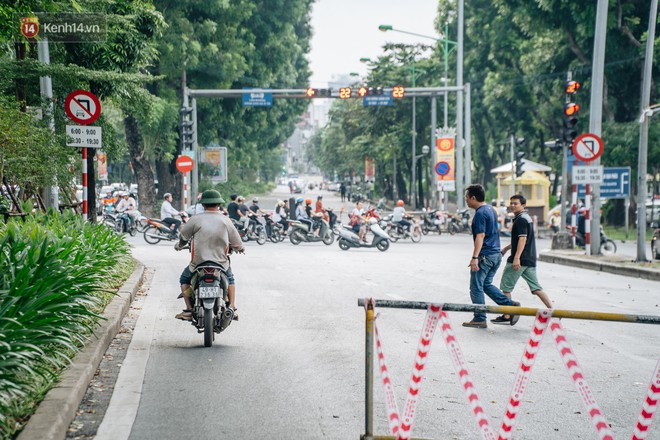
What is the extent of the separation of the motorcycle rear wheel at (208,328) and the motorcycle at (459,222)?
104ft

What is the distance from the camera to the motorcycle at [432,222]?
3928 cm

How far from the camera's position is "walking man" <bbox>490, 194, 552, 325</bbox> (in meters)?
10.7

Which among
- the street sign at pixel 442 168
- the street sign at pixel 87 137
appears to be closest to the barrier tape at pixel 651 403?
the street sign at pixel 87 137

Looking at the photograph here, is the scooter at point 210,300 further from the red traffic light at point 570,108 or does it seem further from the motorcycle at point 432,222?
the motorcycle at point 432,222

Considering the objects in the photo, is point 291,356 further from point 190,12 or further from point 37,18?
point 190,12

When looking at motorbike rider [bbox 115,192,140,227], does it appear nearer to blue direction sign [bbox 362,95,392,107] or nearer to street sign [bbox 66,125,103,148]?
blue direction sign [bbox 362,95,392,107]

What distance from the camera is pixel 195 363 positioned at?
7832 mm

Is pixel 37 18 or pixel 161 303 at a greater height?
pixel 37 18

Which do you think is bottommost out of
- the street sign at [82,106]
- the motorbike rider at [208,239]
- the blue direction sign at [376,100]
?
the motorbike rider at [208,239]

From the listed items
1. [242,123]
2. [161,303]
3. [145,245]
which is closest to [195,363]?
[161,303]

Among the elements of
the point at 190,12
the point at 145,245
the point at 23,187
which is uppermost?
the point at 190,12

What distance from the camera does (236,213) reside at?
1131 inches

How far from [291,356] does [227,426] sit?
2.58 m

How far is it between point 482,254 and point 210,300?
357 cm
